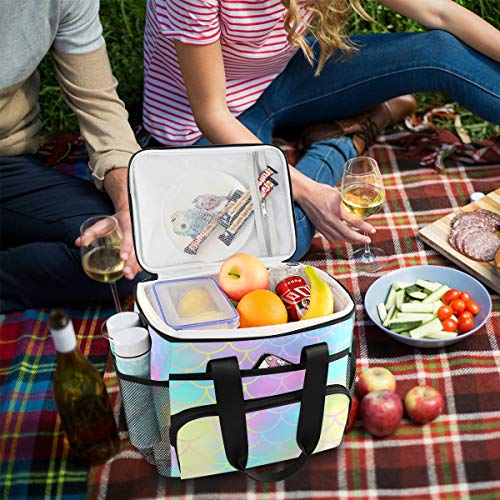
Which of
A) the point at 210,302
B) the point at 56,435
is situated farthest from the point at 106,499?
the point at 210,302

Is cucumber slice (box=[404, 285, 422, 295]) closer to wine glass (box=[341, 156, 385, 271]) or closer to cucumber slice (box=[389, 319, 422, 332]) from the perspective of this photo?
cucumber slice (box=[389, 319, 422, 332])

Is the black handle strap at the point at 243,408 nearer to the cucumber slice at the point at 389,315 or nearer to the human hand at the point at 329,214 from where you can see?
the cucumber slice at the point at 389,315

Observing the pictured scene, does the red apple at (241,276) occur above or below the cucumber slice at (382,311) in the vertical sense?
above

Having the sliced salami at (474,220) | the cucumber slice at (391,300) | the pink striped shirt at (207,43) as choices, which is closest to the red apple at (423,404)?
the cucumber slice at (391,300)

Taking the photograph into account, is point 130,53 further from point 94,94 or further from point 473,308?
point 473,308

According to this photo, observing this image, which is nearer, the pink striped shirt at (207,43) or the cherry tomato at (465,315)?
the cherry tomato at (465,315)

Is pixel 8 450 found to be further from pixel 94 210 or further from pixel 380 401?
pixel 380 401

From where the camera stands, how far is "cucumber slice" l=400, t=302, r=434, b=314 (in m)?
1.89

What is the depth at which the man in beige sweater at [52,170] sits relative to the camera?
2.07 m

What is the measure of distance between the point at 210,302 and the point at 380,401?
442 millimetres

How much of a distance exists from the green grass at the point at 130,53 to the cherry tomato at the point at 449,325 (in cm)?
115

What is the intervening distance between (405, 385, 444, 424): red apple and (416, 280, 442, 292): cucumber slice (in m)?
A: 0.31

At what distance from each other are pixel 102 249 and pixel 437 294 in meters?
0.84

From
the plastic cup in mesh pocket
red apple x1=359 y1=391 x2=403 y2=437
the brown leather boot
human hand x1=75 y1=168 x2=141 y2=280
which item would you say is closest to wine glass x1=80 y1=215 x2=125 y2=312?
human hand x1=75 y1=168 x2=141 y2=280
